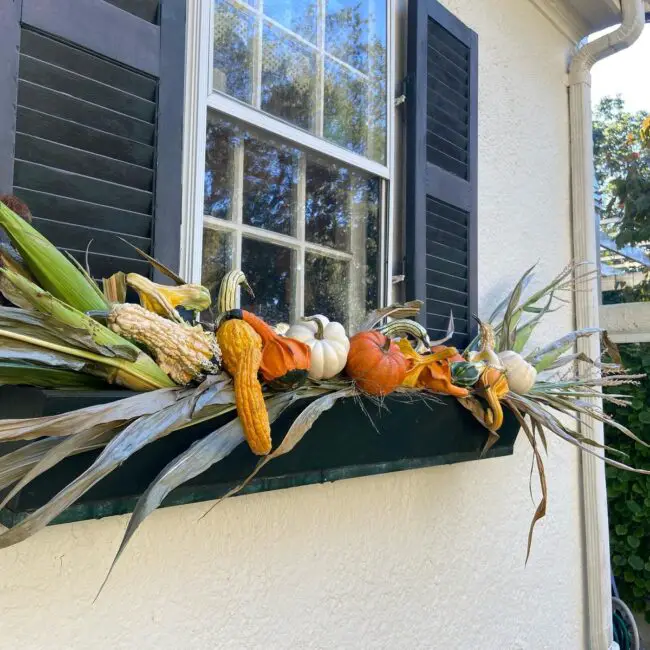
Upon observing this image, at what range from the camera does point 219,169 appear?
1569 millimetres

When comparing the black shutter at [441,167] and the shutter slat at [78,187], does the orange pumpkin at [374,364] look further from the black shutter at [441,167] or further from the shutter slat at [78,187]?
the black shutter at [441,167]

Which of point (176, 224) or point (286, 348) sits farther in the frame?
point (176, 224)

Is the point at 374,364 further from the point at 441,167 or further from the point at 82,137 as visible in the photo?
the point at 441,167

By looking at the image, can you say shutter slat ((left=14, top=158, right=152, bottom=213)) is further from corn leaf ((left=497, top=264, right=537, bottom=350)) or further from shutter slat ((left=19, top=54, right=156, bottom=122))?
corn leaf ((left=497, top=264, right=537, bottom=350))

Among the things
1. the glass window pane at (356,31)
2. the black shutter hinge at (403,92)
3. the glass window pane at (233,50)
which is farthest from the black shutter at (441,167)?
the glass window pane at (233,50)

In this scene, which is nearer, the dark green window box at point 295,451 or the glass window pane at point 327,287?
the dark green window box at point 295,451

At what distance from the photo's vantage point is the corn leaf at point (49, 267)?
0.92 meters

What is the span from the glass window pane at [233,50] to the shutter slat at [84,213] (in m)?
0.50

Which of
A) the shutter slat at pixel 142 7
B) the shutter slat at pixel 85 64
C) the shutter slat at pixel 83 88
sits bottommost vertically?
the shutter slat at pixel 83 88

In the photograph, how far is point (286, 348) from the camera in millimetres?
1122

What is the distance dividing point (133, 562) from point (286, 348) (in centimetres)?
56

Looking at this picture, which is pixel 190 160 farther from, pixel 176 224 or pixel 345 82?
pixel 345 82

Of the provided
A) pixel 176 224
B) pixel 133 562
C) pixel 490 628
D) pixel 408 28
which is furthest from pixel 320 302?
pixel 490 628

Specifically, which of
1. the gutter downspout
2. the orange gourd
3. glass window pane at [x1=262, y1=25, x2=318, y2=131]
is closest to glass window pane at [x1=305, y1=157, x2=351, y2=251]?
glass window pane at [x1=262, y1=25, x2=318, y2=131]
